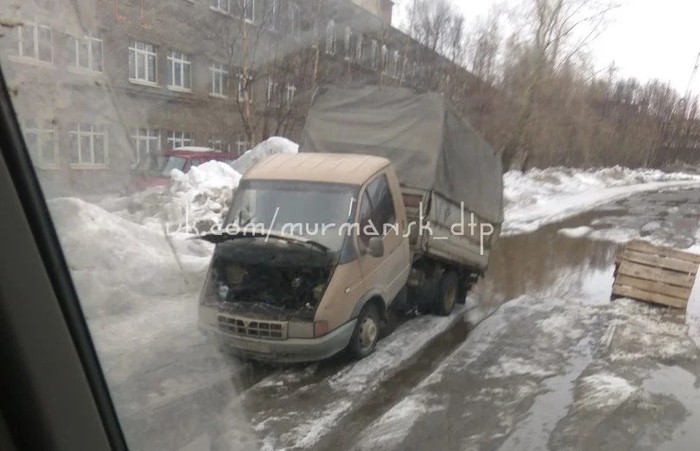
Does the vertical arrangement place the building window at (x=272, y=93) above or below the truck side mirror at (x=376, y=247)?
above

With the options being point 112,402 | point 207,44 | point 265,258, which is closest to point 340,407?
point 265,258

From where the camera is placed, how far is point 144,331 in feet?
11.6

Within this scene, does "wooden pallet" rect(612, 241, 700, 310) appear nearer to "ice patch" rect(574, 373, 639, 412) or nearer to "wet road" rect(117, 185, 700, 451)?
"wet road" rect(117, 185, 700, 451)

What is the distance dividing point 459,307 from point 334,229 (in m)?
3.26

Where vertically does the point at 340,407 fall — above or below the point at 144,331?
below

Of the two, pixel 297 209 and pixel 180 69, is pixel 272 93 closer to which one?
pixel 180 69

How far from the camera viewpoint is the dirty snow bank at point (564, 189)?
53.7 feet

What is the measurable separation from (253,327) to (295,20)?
22.9 feet

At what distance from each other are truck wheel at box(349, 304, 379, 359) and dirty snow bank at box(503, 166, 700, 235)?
8.82 meters

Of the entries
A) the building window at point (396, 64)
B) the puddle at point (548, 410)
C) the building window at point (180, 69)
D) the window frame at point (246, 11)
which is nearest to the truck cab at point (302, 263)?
the puddle at point (548, 410)

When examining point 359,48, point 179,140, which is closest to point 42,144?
point 179,140

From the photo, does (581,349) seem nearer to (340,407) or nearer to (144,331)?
(340,407)

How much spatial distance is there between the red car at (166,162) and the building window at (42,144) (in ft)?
4.15

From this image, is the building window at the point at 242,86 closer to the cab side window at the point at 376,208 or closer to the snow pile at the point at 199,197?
the snow pile at the point at 199,197
